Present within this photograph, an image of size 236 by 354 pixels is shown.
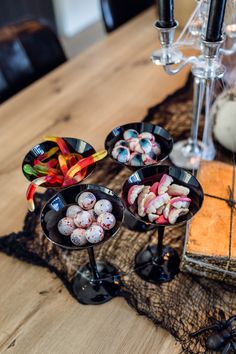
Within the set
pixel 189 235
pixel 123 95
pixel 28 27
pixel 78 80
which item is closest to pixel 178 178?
pixel 189 235

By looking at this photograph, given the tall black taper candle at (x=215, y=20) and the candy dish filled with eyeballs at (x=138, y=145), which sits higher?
the tall black taper candle at (x=215, y=20)

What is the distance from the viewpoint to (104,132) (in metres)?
0.94

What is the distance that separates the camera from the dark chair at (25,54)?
115 centimetres

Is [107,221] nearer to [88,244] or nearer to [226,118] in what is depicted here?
[88,244]

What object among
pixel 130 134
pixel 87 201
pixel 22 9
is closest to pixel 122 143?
pixel 130 134

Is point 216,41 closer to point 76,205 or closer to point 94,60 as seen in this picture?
point 76,205

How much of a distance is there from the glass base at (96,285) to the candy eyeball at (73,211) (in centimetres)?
15

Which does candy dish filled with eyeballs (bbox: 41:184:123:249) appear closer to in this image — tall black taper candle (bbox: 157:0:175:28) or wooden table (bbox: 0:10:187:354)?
wooden table (bbox: 0:10:187:354)

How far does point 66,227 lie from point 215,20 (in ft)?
1.21

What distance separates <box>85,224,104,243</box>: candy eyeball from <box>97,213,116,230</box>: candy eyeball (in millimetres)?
12

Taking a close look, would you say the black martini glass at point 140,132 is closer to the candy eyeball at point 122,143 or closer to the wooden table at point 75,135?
the candy eyeball at point 122,143

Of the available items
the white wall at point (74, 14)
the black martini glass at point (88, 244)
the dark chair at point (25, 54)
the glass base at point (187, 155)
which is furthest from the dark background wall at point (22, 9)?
the black martini glass at point (88, 244)

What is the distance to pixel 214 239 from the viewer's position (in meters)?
0.61

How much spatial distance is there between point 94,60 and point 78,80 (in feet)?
0.40
